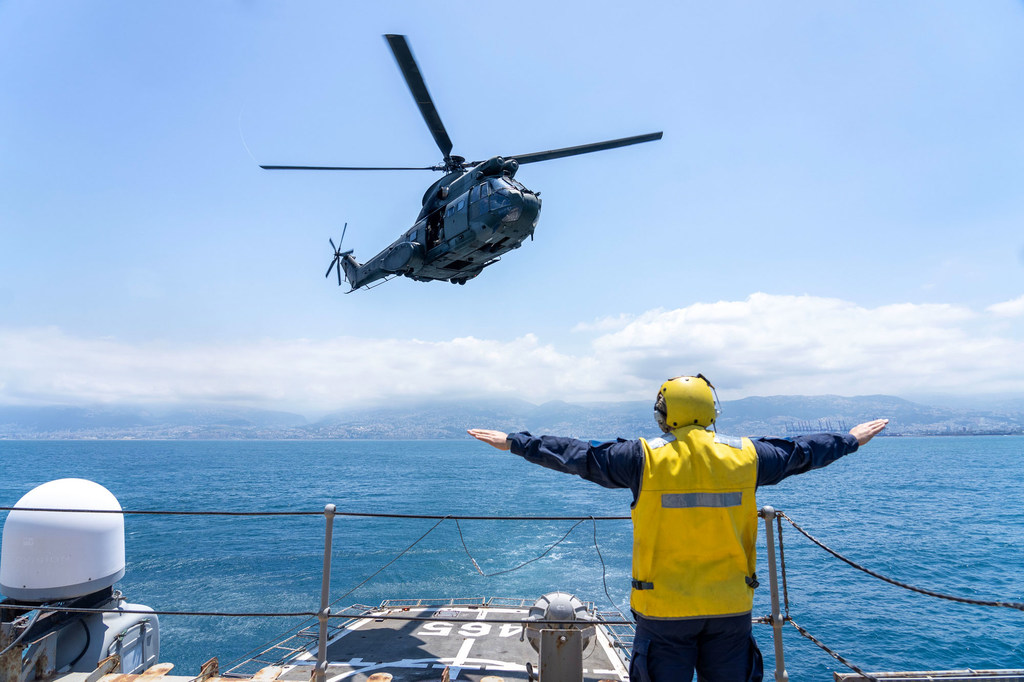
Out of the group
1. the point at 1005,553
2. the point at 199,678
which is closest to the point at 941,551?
the point at 1005,553

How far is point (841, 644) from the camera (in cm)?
1997

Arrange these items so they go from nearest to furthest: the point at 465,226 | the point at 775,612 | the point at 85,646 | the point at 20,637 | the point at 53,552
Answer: the point at 775,612, the point at 20,637, the point at 53,552, the point at 85,646, the point at 465,226

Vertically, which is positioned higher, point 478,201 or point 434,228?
point 478,201

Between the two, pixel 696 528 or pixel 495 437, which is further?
pixel 495 437

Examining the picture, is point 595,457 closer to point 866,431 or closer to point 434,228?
point 866,431

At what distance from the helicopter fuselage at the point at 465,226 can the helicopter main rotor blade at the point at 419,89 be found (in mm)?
1107

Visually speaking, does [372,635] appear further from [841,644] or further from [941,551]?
[941,551]

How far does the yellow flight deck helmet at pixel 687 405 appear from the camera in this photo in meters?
3.18

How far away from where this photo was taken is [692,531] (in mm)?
2969

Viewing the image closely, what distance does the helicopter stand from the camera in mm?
15430

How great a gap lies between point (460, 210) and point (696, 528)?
14.6 meters

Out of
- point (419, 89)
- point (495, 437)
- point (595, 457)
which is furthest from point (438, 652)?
point (419, 89)

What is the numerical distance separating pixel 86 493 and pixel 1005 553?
1837 inches

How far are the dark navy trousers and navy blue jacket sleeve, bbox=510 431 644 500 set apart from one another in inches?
30.5
